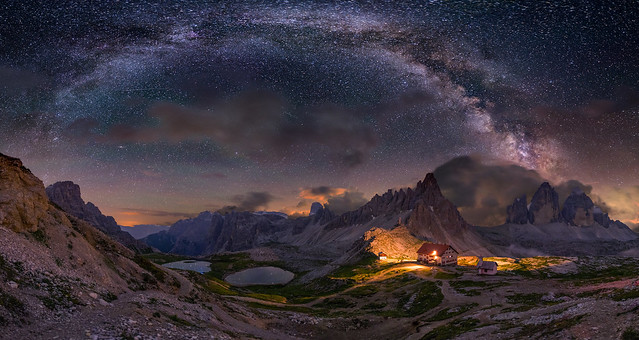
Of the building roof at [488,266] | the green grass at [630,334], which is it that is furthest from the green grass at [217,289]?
the building roof at [488,266]

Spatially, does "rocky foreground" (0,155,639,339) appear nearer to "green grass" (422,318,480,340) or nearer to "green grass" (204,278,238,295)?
"green grass" (422,318,480,340)

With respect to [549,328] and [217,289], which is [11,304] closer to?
[549,328]

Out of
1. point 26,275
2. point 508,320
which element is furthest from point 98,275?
point 508,320

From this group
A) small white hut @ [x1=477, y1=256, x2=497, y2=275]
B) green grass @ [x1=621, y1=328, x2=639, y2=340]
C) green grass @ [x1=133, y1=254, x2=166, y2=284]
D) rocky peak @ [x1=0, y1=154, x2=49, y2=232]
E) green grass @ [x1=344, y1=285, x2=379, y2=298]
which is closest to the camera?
green grass @ [x1=621, y1=328, x2=639, y2=340]

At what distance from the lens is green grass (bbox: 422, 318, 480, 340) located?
4918cm

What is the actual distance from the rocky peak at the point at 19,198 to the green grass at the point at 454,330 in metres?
55.5

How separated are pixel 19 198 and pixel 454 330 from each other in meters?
60.9

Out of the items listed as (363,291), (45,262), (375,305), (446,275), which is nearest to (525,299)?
(375,305)

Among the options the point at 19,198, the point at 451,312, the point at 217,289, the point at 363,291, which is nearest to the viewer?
the point at 19,198

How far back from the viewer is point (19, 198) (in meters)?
39.1

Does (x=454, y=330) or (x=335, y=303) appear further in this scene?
(x=335, y=303)

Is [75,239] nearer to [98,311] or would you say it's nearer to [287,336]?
[98,311]

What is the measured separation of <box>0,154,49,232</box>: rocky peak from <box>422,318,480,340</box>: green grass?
55.5 metres

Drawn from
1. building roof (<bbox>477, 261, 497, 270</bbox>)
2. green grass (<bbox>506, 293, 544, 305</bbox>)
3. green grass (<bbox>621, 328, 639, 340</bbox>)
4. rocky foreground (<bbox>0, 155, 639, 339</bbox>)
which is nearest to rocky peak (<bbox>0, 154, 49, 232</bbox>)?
rocky foreground (<bbox>0, 155, 639, 339</bbox>)
